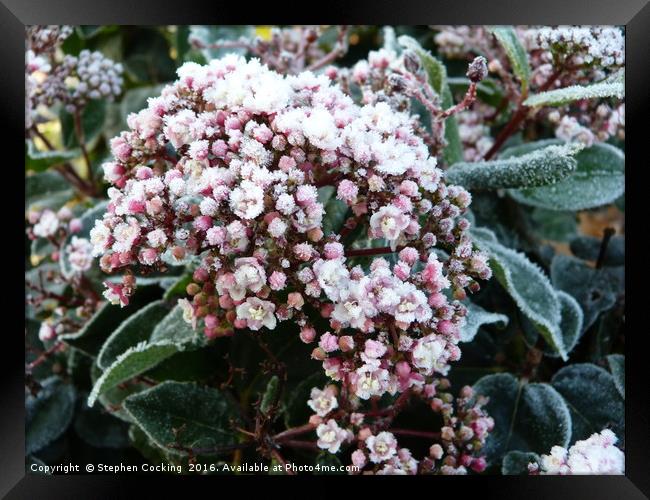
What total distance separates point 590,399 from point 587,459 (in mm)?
203

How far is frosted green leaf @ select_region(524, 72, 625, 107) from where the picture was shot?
2.95ft

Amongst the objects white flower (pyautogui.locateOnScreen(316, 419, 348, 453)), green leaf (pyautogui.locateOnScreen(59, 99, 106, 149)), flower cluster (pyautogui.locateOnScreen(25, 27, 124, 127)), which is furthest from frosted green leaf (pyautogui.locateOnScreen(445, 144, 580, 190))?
green leaf (pyautogui.locateOnScreen(59, 99, 106, 149))

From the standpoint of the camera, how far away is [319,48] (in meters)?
1.49

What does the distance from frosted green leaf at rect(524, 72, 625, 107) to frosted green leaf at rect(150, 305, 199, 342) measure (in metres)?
0.59

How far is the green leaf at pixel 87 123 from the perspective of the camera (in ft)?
4.70

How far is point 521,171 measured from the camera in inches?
37.6

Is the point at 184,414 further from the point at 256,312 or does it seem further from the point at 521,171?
the point at 521,171

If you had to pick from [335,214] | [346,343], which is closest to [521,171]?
[335,214]

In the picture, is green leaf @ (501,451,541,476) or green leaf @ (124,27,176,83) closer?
green leaf @ (501,451,541,476)

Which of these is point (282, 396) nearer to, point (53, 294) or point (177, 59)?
point (53, 294)

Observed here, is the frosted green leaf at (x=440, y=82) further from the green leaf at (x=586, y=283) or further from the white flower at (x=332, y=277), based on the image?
the white flower at (x=332, y=277)

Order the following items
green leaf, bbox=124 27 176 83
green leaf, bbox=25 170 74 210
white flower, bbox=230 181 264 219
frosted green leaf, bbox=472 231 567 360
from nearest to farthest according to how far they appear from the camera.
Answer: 1. white flower, bbox=230 181 264 219
2. frosted green leaf, bbox=472 231 567 360
3. green leaf, bbox=25 170 74 210
4. green leaf, bbox=124 27 176 83

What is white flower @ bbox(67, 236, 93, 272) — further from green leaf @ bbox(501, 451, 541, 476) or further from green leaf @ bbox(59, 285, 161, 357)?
green leaf @ bbox(501, 451, 541, 476)
